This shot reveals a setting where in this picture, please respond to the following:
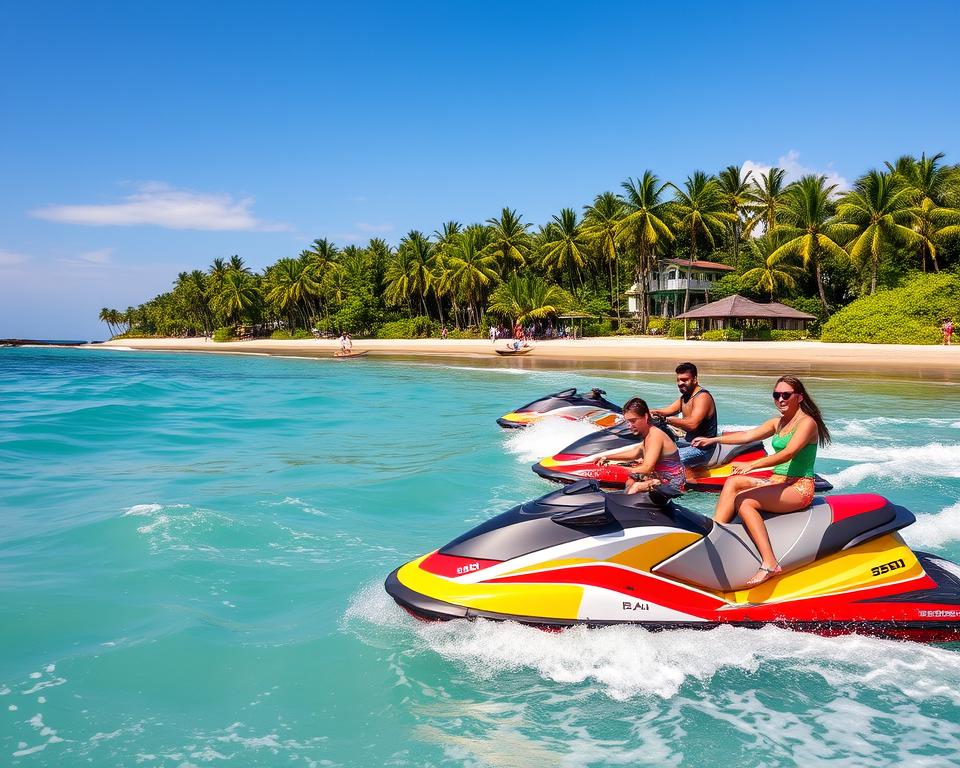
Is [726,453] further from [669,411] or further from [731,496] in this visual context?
[731,496]

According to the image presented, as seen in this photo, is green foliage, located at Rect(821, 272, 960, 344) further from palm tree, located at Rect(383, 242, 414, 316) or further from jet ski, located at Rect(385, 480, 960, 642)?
jet ski, located at Rect(385, 480, 960, 642)

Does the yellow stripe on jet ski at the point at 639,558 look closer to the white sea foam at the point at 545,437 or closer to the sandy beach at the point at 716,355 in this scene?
the white sea foam at the point at 545,437

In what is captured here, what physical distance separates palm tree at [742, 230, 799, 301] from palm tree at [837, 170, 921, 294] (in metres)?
4.74

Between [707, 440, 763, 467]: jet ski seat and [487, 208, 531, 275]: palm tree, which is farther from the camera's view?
[487, 208, 531, 275]: palm tree

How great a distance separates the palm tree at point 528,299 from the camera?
2133 inches

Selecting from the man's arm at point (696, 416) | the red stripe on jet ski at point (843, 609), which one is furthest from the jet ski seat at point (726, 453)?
the red stripe on jet ski at point (843, 609)

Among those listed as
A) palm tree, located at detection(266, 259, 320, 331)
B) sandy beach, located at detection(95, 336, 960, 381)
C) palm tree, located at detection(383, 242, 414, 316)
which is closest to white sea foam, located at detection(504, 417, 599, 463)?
sandy beach, located at detection(95, 336, 960, 381)

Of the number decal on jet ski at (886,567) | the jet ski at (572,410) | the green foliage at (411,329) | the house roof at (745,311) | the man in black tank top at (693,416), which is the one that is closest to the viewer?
the number decal on jet ski at (886,567)

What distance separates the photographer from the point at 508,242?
197 ft

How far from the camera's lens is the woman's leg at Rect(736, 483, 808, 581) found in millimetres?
4781

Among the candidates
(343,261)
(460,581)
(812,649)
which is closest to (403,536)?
(460,581)

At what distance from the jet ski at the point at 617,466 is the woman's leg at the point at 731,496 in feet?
9.55

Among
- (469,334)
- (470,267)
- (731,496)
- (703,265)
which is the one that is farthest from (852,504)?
(469,334)

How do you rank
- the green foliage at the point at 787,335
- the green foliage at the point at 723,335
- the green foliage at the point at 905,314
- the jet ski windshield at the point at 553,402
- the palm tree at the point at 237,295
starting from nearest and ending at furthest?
1. the jet ski windshield at the point at 553,402
2. the green foliage at the point at 905,314
3. the green foliage at the point at 787,335
4. the green foliage at the point at 723,335
5. the palm tree at the point at 237,295
